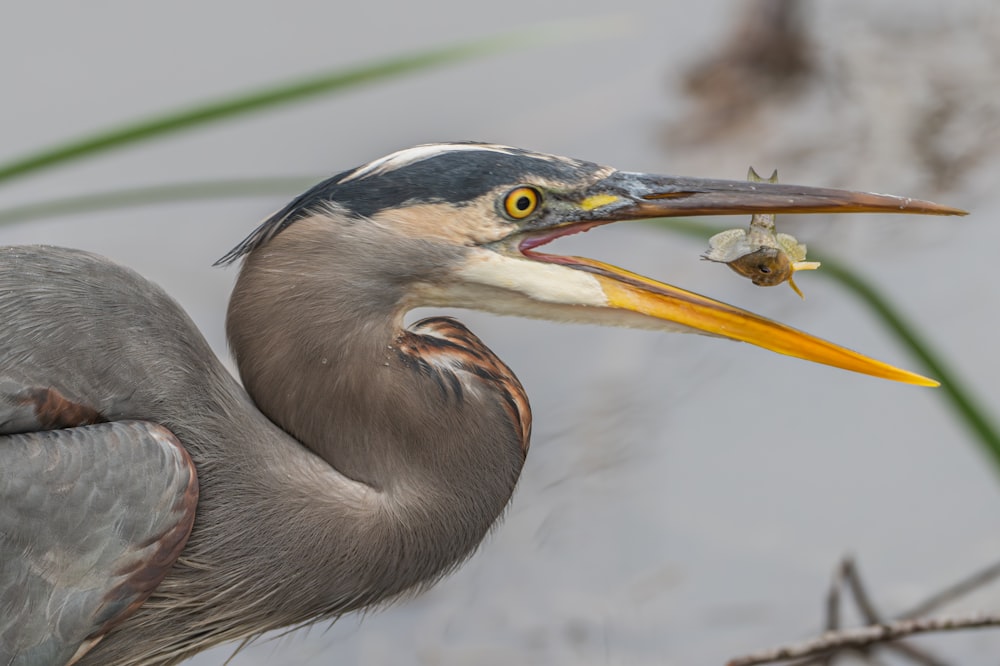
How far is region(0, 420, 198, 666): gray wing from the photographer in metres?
2.27

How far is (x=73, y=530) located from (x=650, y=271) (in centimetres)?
267

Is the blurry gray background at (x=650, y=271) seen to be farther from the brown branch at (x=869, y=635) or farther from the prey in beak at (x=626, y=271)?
the prey in beak at (x=626, y=271)

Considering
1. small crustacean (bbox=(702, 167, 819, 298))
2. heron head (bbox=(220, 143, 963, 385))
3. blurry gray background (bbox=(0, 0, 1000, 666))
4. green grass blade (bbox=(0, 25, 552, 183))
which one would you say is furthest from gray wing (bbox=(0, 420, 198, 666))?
small crustacean (bbox=(702, 167, 819, 298))

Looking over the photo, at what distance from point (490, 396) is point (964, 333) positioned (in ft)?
7.50

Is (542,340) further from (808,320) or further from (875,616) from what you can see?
(875,616)

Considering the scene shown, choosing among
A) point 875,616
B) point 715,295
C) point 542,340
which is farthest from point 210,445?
point 715,295

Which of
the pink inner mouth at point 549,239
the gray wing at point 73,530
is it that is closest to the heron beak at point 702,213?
the pink inner mouth at point 549,239

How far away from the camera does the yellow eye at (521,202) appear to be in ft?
7.68

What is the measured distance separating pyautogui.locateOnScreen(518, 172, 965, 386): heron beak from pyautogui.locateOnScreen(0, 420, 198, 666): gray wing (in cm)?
77

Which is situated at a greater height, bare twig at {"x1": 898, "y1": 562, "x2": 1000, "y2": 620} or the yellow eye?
the yellow eye

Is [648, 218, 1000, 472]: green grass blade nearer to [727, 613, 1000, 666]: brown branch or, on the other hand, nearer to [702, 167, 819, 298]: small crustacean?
[702, 167, 819, 298]: small crustacean

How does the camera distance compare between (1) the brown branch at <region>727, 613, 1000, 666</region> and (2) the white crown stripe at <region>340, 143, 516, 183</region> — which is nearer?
(2) the white crown stripe at <region>340, 143, 516, 183</region>

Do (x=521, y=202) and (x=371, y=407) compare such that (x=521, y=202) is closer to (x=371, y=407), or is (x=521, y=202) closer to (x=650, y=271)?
(x=371, y=407)

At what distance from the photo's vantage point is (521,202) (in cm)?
236
